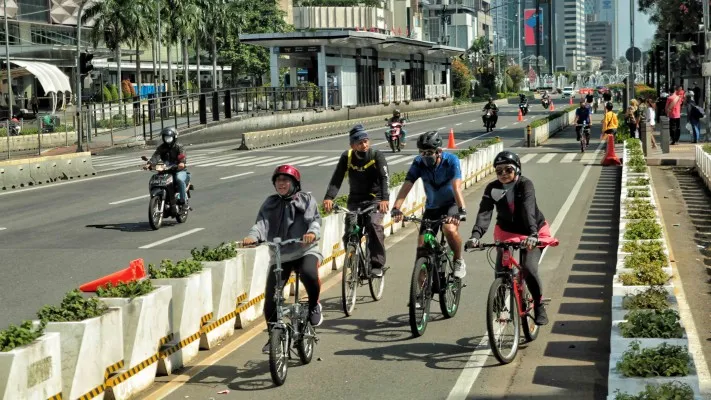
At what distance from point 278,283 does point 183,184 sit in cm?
1138

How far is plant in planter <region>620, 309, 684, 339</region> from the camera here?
864 centimetres

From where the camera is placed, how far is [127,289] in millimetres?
9164

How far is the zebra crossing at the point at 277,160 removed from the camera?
3538 centimetres

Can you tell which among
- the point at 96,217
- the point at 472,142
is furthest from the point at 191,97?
the point at 96,217

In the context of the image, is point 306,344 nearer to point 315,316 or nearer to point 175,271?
point 315,316

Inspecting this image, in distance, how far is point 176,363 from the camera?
31.5ft

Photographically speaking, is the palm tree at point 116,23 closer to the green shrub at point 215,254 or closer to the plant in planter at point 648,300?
the green shrub at point 215,254

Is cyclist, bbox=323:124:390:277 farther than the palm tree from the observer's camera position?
No

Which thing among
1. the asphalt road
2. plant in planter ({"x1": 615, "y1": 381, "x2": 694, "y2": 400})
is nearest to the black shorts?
the asphalt road

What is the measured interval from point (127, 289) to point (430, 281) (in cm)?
303

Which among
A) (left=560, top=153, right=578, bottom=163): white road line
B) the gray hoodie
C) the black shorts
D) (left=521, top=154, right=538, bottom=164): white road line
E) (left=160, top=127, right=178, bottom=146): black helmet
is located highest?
(left=160, top=127, right=178, bottom=146): black helmet

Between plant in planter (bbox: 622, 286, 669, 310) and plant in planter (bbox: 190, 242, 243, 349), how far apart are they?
3.73 meters

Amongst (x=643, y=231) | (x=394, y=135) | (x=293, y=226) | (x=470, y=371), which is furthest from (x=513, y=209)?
(x=394, y=135)

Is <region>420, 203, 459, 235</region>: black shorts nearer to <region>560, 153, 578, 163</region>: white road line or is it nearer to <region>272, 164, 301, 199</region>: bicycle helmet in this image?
<region>272, 164, 301, 199</region>: bicycle helmet
